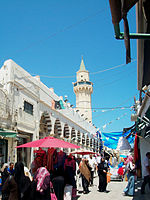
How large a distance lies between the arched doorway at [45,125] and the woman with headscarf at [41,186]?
13.9 m

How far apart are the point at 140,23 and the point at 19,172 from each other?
12.2ft

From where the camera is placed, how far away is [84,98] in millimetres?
51250

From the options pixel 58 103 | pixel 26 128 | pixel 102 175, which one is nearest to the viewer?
pixel 102 175

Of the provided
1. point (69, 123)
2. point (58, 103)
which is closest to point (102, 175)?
point (58, 103)

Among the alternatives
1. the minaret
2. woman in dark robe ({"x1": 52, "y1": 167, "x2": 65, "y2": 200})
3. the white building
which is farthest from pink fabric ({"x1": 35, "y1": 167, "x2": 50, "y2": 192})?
the minaret

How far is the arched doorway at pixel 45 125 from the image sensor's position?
1884 cm

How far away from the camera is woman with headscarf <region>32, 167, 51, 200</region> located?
14.9 ft

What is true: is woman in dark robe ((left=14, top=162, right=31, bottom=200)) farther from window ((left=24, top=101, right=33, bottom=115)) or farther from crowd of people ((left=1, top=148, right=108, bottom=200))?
window ((left=24, top=101, right=33, bottom=115))

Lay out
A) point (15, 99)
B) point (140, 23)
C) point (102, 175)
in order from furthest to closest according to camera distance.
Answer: point (15, 99) < point (102, 175) < point (140, 23)

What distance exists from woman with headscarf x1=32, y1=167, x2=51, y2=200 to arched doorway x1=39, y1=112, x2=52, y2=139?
1394 cm

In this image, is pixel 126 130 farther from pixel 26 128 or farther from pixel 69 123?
pixel 69 123

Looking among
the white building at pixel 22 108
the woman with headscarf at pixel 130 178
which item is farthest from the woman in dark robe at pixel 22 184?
the white building at pixel 22 108

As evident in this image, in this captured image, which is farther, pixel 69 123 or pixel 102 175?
pixel 69 123

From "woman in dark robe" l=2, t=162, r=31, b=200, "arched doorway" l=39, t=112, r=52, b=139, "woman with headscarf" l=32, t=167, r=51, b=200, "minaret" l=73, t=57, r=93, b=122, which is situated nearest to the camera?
"woman in dark robe" l=2, t=162, r=31, b=200
